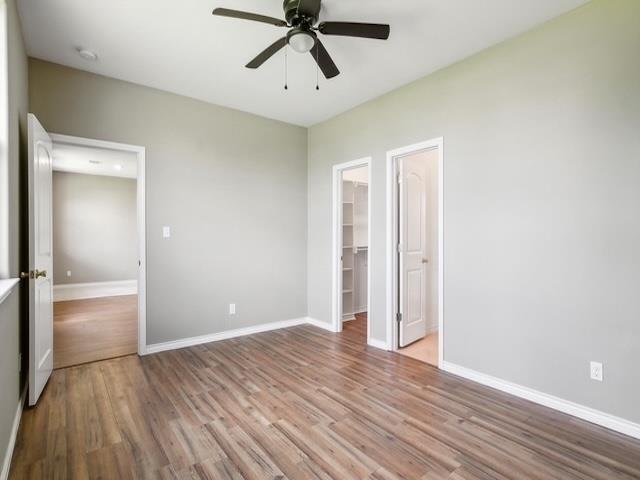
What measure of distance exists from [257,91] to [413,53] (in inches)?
65.4

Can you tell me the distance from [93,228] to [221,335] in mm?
5009

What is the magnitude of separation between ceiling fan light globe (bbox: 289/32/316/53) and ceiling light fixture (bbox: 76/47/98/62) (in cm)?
194

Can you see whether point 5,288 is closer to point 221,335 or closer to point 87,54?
point 87,54

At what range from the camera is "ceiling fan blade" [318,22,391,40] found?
1979mm

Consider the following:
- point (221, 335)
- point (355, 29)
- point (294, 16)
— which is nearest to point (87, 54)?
point (294, 16)

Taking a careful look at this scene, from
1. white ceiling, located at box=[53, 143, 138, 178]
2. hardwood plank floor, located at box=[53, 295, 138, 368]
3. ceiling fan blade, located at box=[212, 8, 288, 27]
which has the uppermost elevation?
white ceiling, located at box=[53, 143, 138, 178]

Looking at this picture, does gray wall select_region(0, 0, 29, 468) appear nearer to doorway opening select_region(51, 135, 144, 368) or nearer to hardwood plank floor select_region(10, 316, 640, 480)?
hardwood plank floor select_region(10, 316, 640, 480)

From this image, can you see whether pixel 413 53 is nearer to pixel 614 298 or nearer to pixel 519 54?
pixel 519 54

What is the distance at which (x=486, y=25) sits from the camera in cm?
244

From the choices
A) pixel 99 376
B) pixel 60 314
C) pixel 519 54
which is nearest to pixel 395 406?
pixel 99 376

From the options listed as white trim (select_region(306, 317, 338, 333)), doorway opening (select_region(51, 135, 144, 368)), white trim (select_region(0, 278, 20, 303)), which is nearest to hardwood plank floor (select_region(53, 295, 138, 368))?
doorway opening (select_region(51, 135, 144, 368))

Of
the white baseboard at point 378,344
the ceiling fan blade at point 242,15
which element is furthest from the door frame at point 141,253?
the white baseboard at point 378,344

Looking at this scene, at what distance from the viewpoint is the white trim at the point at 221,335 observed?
3549mm

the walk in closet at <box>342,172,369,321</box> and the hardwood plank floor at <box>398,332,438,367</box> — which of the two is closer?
the hardwood plank floor at <box>398,332,438,367</box>
